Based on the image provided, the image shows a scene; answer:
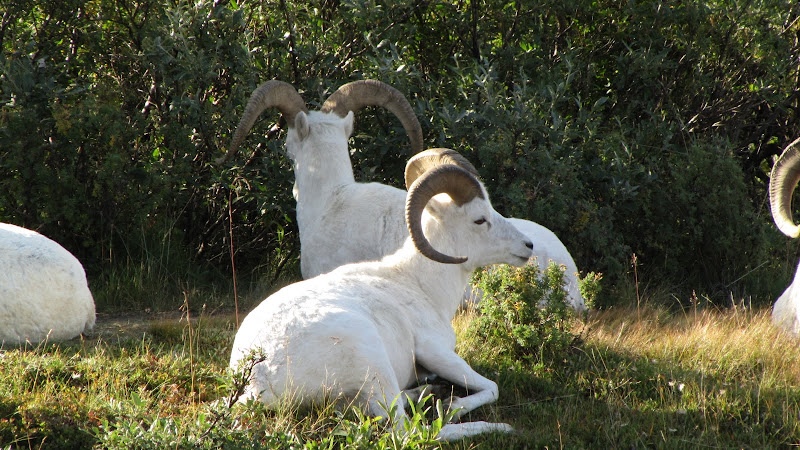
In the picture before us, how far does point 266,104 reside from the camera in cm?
841

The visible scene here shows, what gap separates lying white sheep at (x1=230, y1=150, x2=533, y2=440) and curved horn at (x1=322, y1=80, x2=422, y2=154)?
8.24 feet

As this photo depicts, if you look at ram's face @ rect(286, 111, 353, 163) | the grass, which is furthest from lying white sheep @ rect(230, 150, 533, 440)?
ram's face @ rect(286, 111, 353, 163)

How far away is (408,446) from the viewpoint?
4.20 m

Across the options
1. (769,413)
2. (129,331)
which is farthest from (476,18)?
(769,413)

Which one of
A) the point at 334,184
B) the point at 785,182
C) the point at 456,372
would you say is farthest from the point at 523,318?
the point at 785,182

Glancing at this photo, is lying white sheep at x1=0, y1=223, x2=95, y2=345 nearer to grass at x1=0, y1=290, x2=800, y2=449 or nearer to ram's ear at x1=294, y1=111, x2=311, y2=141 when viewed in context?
grass at x1=0, y1=290, x2=800, y2=449

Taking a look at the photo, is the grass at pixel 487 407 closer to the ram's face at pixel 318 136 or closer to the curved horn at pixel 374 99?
the ram's face at pixel 318 136

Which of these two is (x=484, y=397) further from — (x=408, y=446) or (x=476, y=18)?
(x=476, y=18)

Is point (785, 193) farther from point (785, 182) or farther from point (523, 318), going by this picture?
point (523, 318)

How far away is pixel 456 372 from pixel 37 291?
3389 millimetres

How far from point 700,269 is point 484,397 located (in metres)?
5.58

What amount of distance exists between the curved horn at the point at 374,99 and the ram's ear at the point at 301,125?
42 centimetres

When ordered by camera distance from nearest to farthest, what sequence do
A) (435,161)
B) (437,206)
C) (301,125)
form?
(437,206), (435,161), (301,125)

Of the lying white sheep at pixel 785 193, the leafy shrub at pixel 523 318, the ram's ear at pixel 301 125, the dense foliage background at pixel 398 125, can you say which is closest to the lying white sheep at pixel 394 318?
the leafy shrub at pixel 523 318
